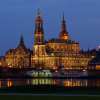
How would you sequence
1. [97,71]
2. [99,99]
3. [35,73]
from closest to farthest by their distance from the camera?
1. [99,99]
2. [97,71]
3. [35,73]

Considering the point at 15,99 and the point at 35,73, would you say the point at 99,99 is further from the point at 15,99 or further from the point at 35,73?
the point at 35,73

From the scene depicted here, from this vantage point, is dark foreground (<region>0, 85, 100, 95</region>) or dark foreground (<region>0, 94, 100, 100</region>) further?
dark foreground (<region>0, 85, 100, 95</region>)

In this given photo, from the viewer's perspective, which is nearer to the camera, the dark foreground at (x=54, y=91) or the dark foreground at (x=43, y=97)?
the dark foreground at (x=43, y=97)

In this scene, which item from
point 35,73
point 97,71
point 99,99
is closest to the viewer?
point 99,99

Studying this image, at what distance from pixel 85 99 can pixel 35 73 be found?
146 m

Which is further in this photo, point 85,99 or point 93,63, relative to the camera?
point 93,63

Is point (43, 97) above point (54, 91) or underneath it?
underneath

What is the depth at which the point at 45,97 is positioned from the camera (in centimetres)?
2561

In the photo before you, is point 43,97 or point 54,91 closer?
point 43,97

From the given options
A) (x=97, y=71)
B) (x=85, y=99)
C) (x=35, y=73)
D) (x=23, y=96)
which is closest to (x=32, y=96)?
(x=23, y=96)

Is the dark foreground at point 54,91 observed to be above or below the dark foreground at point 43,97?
above

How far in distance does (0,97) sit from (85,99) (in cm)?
384

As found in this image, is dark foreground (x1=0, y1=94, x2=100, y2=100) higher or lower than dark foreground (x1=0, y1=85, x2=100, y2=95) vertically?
lower

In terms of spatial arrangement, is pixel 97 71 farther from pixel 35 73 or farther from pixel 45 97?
pixel 45 97
